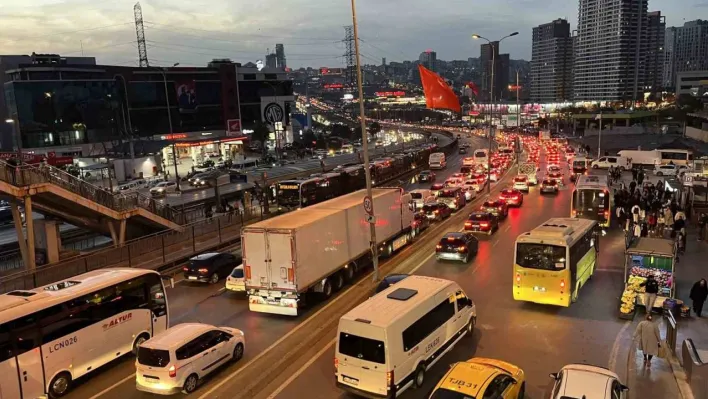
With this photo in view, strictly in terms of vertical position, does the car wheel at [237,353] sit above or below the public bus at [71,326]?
below

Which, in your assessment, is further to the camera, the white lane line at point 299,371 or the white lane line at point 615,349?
the white lane line at point 615,349

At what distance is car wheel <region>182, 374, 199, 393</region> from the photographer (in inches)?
474

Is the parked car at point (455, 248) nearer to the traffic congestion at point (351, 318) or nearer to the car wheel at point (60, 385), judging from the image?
the traffic congestion at point (351, 318)

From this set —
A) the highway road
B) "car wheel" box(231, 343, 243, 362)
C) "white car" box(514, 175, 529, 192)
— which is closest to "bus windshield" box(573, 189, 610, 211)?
"white car" box(514, 175, 529, 192)

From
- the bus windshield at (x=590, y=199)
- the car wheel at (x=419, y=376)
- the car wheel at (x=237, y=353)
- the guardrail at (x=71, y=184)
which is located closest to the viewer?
the car wheel at (x=419, y=376)

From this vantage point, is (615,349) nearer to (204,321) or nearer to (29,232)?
(204,321)

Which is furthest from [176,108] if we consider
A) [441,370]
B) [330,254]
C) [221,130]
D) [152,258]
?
[441,370]

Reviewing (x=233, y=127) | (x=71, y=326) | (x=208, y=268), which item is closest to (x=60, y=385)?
(x=71, y=326)

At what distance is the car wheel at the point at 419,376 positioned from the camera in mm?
11709

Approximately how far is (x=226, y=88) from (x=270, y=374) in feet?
332

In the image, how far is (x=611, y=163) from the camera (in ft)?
190

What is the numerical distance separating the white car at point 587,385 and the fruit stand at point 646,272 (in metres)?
6.95

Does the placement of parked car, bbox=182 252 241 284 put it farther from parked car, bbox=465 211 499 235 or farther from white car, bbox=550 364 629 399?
white car, bbox=550 364 629 399

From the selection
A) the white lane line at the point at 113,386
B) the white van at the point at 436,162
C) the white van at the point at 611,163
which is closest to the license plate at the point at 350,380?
the white lane line at the point at 113,386
